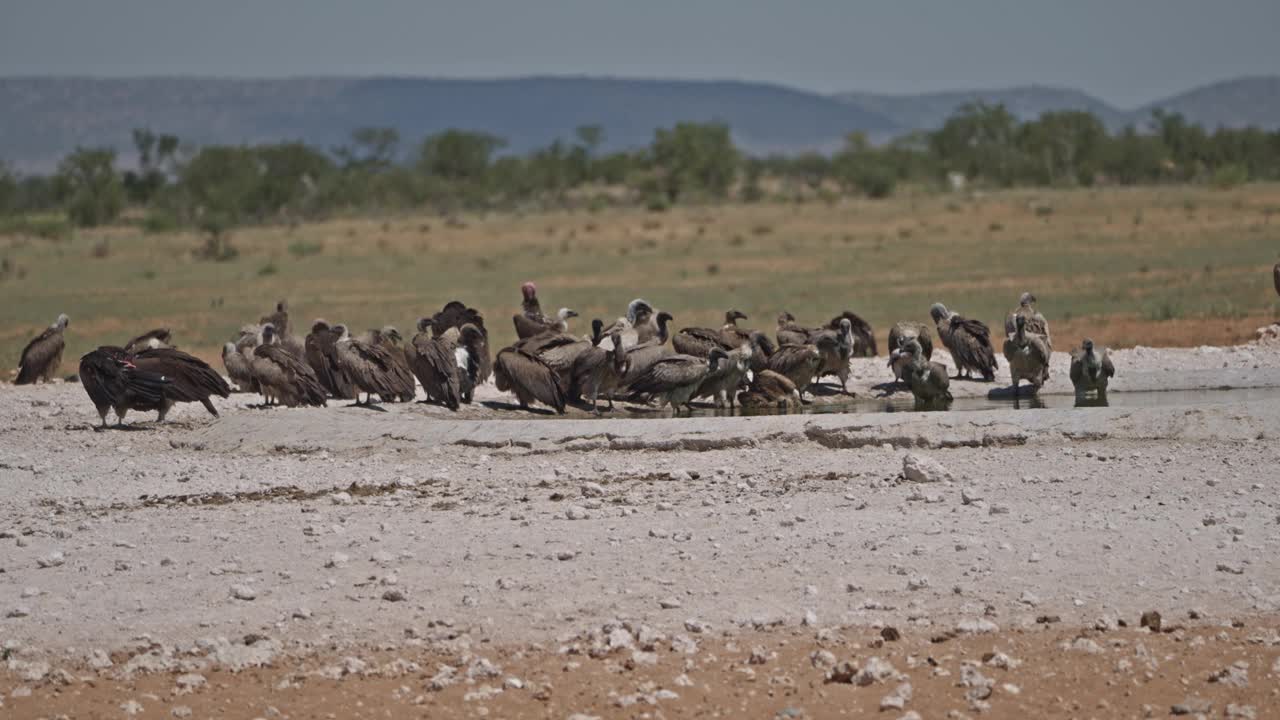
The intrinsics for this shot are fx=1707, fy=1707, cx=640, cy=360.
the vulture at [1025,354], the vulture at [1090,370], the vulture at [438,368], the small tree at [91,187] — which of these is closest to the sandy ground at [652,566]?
the vulture at [438,368]

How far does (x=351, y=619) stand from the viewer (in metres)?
8.40

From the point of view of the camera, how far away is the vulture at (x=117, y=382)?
14.4 metres

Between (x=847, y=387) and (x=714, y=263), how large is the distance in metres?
22.2

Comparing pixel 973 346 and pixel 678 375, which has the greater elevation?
pixel 973 346

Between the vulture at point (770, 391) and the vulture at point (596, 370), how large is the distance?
1204 millimetres

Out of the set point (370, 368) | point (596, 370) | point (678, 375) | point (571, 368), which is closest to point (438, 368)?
point (370, 368)

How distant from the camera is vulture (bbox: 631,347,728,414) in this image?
14.6 m

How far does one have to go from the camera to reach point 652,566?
29.8 ft

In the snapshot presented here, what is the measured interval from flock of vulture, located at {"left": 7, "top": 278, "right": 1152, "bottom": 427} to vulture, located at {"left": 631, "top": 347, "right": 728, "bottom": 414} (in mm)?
11

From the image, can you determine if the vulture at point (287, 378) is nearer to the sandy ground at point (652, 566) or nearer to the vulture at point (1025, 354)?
the sandy ground at point (652, 566)

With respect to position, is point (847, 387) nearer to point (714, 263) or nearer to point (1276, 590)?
point (1276, 590)

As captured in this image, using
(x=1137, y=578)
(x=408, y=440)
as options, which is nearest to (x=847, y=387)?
(x=408, y=440)

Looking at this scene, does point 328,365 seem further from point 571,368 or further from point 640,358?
point 640,358

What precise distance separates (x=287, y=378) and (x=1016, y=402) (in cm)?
661
